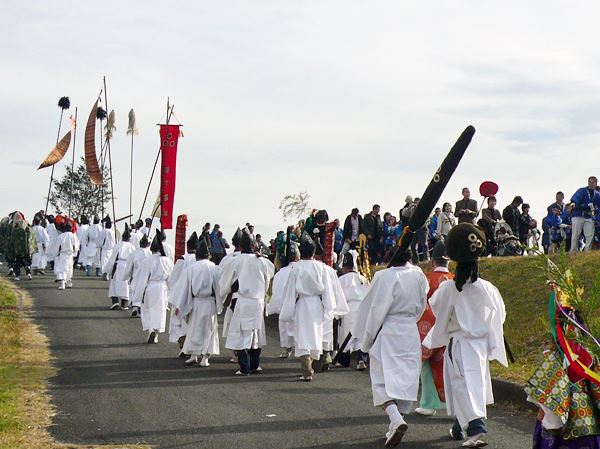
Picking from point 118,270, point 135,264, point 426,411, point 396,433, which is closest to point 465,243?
point 396,433

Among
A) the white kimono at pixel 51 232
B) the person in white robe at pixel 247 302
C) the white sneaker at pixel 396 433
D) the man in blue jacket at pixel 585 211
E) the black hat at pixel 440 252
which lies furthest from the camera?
the white kimono at pixel 51 232

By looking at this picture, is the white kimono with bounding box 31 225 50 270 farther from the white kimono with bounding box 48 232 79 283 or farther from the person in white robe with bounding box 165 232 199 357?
the person in white robe with bounding box 165 232 199 357

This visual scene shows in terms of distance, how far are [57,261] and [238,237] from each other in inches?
487

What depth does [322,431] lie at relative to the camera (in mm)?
10188

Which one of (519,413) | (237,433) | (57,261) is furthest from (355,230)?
(237,433)

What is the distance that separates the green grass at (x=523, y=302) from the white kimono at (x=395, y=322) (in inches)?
111

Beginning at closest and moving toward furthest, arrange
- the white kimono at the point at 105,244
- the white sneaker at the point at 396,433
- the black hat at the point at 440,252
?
the white sneaker at the point at 396,433 < the black hat at the point at 440,252 < the white kimono at the point at 105,244

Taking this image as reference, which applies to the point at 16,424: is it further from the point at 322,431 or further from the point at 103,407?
the point at 322,431

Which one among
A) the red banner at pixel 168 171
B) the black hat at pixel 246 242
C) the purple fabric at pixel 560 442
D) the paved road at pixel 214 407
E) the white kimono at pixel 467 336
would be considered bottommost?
the paved road at pixel 214 407

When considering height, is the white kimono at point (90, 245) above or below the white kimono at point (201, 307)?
above

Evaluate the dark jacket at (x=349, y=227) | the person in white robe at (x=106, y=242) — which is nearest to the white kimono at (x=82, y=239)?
the person in white robe at (x=106, y=242)

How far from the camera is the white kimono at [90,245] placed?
31.5 m

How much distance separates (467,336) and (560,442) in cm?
225

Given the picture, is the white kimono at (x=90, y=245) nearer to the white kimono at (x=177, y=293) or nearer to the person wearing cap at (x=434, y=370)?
the white kimono at (x=177, y=293)
